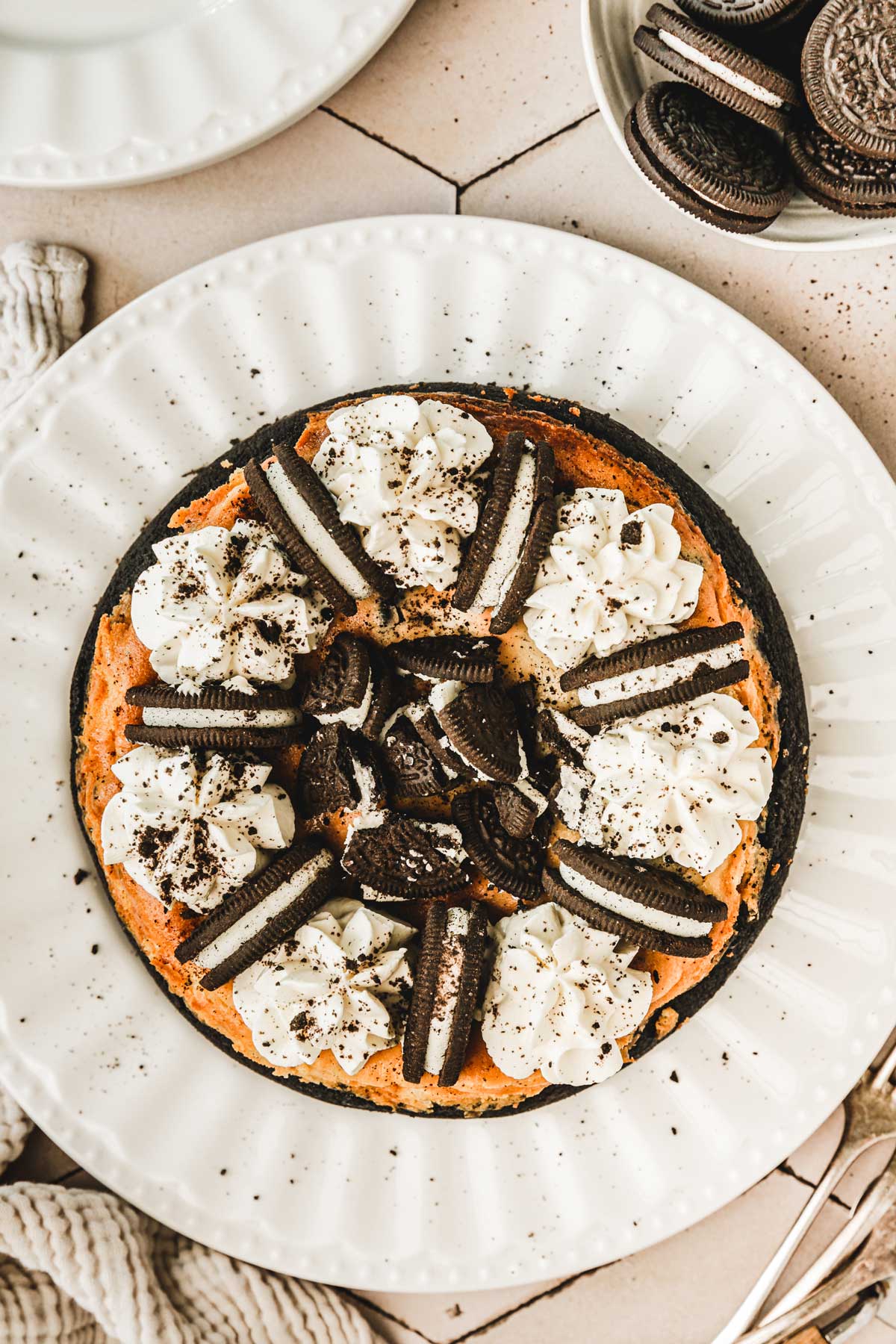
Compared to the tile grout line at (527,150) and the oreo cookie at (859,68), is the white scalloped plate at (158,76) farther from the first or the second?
the oreo cookie at (859,68)

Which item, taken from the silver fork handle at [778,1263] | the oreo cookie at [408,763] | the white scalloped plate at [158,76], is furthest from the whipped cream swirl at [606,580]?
the silver fork handle at [778,1263]

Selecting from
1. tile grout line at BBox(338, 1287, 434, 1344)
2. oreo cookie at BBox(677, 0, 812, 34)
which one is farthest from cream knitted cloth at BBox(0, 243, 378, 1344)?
oreo cookie at BBox(677, 0, 812, 34)

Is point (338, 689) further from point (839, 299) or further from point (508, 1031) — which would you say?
point (839, 299)

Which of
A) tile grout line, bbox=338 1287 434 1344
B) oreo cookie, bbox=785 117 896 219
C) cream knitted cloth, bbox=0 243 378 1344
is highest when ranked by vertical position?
oreo cookie, bbox=785 117 896 219

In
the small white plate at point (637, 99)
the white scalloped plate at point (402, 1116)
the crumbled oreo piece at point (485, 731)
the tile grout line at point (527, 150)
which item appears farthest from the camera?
the tile grout line at point (527, 150)

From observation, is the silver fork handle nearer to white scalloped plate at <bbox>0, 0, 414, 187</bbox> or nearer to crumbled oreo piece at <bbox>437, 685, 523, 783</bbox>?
crumbled oreo piece at <bbox>437, 685, 523, 783</bbox>

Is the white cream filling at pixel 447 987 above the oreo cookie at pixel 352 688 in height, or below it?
below
